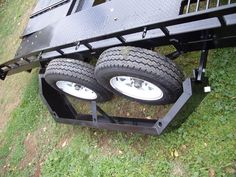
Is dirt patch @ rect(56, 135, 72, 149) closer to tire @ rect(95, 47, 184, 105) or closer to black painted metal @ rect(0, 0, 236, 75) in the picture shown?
black painted metal @ rect(0, 0, 236, 75)

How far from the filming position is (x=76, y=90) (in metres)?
4.48

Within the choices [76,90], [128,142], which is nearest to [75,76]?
[76,90]

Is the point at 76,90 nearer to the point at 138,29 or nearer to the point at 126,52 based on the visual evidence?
the point at 126,52

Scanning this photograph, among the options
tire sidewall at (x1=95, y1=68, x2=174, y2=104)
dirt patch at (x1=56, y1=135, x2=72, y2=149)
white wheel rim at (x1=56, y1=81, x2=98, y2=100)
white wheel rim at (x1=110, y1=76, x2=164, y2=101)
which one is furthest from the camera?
dirt patch at (x1=56, y1=135, x2=72, y2=149)

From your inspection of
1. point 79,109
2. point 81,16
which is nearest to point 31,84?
point 79,109

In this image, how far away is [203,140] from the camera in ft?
12.4

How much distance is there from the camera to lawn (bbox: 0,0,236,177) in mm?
3701

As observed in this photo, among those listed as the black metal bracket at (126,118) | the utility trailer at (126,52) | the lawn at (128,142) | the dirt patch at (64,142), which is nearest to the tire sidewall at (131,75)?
the utility trailer at (126,52)

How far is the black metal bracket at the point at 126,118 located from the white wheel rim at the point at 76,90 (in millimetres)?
138

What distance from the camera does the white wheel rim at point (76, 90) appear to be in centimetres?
436

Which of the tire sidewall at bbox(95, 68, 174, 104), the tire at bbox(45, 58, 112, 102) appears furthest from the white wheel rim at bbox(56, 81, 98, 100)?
the tire sidewall at bbox(95, 68, 174, 104)

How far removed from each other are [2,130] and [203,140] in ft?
11.8

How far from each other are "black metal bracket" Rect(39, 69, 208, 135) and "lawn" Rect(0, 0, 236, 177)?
265 millimetres

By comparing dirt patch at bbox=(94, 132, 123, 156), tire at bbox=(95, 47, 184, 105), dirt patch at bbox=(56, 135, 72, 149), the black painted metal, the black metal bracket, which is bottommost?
dirt patch at bbox=(56, 135, 72, 149)
